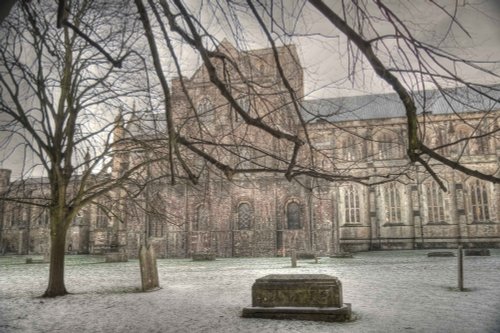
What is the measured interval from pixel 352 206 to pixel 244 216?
9970 mm

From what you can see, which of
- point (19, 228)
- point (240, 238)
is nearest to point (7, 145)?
point (240, 238)

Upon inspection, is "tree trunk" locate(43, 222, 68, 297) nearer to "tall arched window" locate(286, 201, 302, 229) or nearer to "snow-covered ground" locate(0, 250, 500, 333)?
"snow-covered ground" locate(0, 250, 500, 333)

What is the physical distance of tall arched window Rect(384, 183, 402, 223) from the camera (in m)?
34.1

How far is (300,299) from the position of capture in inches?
279

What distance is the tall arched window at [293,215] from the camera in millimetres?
30375

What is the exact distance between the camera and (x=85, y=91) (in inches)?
421

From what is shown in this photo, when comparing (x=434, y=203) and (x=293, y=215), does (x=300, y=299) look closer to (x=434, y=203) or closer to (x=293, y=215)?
(x=293, y=215)

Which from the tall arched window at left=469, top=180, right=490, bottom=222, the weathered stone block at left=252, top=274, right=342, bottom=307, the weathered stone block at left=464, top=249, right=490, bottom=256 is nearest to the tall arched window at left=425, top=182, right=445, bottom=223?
the tall arched window at left=469, top=180, right=490, bottom=222

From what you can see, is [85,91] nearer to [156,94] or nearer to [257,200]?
[156,94]

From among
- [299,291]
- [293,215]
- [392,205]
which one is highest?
[392,205]

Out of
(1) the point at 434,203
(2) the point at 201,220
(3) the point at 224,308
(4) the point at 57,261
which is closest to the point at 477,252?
(1) the point at 434,203

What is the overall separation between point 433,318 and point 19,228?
51550mm

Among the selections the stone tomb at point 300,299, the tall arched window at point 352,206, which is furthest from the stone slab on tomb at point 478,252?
the stone tomb at point 300,299

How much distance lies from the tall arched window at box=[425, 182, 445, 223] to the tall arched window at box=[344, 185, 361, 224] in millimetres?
5541
